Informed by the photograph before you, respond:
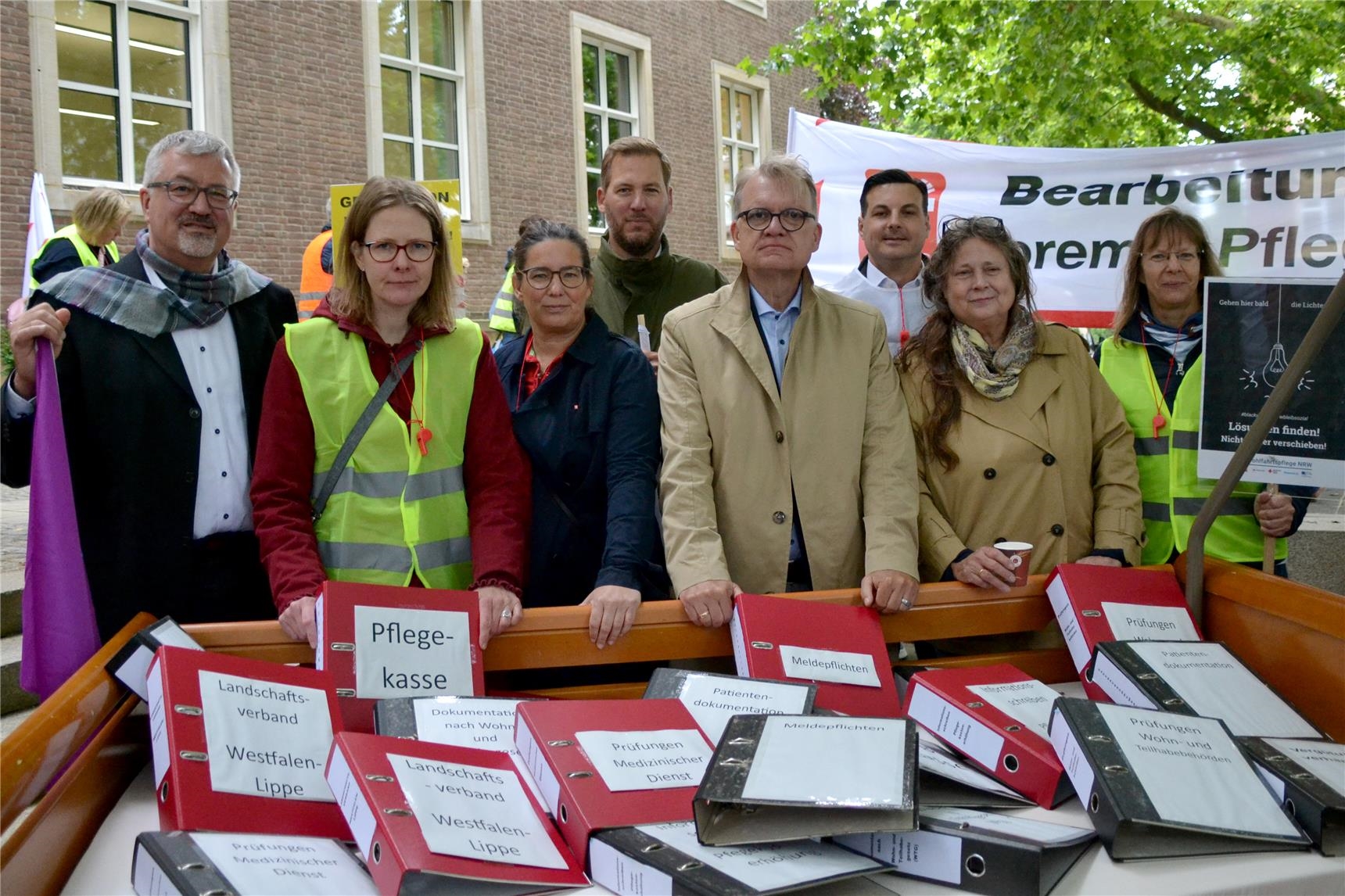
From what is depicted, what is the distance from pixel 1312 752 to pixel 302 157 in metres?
10.3

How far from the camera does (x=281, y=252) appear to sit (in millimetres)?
10375

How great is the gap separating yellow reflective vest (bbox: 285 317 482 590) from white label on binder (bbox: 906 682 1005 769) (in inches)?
41.7

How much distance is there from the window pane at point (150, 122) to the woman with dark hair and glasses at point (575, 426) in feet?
26.5

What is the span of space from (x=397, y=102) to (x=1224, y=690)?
36.9ft

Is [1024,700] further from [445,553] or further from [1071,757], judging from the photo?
[445,553]

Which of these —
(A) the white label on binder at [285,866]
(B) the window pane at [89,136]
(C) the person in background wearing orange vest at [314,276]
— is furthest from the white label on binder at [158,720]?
(B) the window pane at [89,136]

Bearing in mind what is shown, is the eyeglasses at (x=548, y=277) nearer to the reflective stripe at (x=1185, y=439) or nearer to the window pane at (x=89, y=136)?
the reflective stripe at (x=1185, y=439)

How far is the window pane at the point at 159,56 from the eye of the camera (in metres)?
9.64

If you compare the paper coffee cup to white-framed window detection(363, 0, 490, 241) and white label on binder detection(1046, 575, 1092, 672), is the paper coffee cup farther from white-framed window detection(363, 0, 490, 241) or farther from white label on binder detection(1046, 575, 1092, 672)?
white-framed window detection(363, 0, 490, 241)

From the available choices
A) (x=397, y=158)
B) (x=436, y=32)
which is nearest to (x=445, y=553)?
(x=397, y=158)

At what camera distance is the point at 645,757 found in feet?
5.63

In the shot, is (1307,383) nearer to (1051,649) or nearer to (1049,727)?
(1051,649)

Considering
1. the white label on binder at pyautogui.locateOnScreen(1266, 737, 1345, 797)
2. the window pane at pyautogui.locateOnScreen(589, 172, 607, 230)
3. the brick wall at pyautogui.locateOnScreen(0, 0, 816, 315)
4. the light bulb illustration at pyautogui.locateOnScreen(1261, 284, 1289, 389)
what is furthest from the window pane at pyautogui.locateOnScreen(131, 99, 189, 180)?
the white label on binder at pyautogui.locateOnScreen(1266, 737, 1345, 797)

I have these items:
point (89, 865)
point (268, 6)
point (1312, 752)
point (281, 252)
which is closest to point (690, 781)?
point (89, 865)
